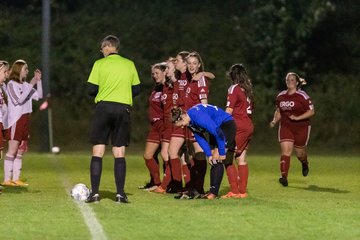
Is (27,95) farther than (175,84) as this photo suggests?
Yes

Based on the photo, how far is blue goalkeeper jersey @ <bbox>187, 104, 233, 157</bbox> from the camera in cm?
1534

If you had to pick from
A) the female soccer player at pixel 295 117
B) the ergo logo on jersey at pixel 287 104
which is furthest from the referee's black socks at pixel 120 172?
the ergo logo on jersey at pixel 287 104

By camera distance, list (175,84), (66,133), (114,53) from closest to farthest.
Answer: (114,53) < (175,84) < (66,133)

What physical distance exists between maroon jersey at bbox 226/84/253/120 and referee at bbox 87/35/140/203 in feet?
5.75

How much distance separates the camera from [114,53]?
15703 millimetres

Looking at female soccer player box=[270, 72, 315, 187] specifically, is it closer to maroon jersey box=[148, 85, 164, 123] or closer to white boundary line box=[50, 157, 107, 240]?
maroon jersey box=[148, 85, 164, 123]

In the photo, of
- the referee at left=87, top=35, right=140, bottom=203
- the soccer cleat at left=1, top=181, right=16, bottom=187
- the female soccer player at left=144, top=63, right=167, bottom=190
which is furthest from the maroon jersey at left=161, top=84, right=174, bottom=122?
the soccer cleat at left=1, top=181, right=16, bottom=187

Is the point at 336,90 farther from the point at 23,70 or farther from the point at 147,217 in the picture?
the point at 147,217

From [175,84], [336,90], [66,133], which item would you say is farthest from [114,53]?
[336,90]

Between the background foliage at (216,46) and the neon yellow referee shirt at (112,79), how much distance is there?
20.3 meters

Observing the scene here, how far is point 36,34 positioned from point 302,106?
21288mm

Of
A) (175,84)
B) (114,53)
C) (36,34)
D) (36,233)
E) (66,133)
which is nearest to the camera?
(36,233)

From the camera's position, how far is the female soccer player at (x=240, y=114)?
16766mm

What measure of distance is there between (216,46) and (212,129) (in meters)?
25.6
